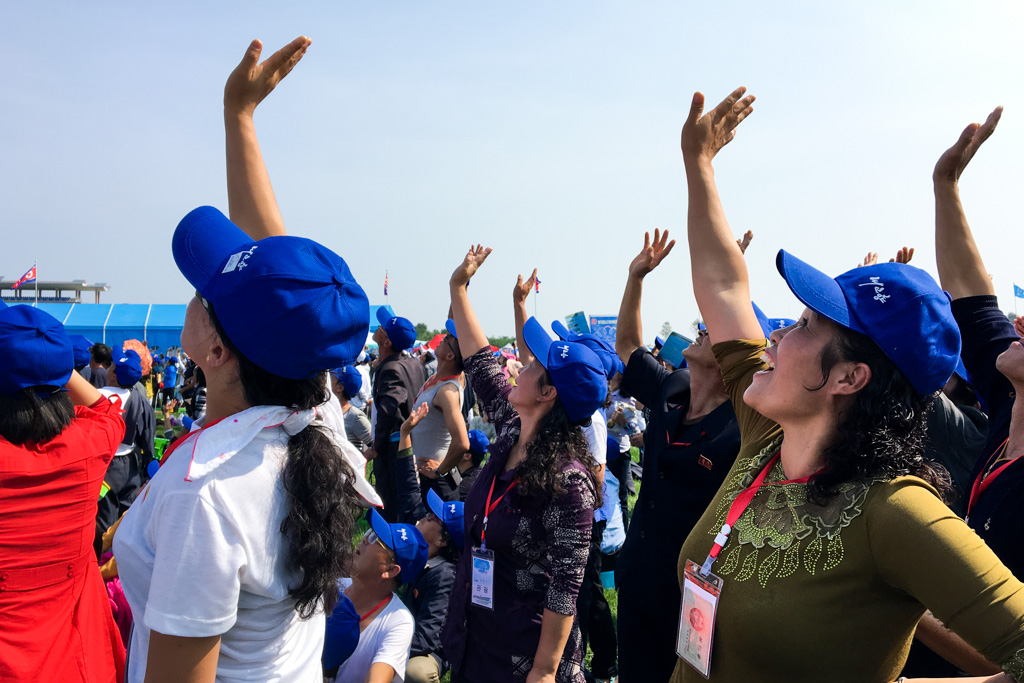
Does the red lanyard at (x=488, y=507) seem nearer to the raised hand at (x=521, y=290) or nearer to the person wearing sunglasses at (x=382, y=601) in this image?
the person wearing sunglasses at (x=382, y=601)

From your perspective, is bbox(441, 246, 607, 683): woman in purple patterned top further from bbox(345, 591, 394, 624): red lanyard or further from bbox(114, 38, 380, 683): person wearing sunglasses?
bbox(114, 38, 380, 683): person wearing sunglasses

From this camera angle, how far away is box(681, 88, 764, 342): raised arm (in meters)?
2.28

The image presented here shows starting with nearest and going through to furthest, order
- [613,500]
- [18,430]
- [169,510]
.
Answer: [169,510] < [18,430] < [613,500]

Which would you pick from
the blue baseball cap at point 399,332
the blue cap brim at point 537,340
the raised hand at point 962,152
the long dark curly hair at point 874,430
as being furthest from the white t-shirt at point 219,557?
the blue baseball cap at point 399,332

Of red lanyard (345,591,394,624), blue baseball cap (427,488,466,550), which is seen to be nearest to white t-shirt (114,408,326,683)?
red lanyard (345,591,394,624)

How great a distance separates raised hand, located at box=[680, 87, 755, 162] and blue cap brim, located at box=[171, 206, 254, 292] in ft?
4.66

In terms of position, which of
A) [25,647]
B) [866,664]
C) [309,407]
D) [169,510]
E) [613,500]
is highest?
[309,407]

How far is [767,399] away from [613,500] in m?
3.79

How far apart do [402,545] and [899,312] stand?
2853mm

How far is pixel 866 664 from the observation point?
1.64m

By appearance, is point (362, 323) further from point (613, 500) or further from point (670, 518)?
point (613, 500)

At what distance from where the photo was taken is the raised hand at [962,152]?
9.55 ft

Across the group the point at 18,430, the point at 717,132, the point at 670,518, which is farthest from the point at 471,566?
the point at 717,132

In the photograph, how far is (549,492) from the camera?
2861 mm
